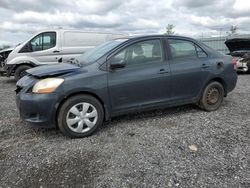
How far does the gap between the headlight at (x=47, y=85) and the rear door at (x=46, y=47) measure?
594 cm

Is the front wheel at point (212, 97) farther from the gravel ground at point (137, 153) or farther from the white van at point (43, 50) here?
the white van at point (43, 50)

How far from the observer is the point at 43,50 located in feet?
32.0

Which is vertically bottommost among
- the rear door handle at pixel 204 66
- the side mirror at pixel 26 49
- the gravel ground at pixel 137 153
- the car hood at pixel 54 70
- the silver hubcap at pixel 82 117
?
the gravel ground at pixel 137 153

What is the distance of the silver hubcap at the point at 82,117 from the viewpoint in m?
4.12

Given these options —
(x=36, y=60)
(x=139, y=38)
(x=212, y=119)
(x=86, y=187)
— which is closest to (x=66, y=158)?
(x=86, y=187)

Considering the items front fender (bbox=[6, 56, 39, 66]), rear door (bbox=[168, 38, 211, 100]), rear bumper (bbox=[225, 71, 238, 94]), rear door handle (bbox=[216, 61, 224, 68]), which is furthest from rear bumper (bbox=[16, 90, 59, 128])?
front fender (bbox=[6, 56, 39, 66])

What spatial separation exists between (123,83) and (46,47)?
6.25m

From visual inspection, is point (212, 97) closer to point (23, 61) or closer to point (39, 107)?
point (39, 107)

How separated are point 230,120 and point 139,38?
219 centimetres

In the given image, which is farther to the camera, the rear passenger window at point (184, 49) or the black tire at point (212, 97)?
the black tire at point (212, 97)

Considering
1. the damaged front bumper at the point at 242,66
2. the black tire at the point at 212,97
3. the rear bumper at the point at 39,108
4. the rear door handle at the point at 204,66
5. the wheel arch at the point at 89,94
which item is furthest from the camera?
the damaged front bumper at the point at 242,66

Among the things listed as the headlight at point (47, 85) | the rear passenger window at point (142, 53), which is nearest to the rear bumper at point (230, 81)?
the rear passenger window at point (142, 53)

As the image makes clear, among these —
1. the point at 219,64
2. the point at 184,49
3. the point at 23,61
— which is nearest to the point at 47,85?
the point at 184,49

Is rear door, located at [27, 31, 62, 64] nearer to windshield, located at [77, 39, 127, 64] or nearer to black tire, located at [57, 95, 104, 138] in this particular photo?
windshield, located at [77, 39, 127, 64]
